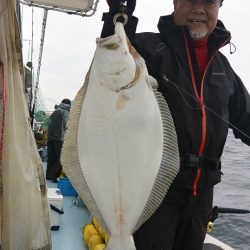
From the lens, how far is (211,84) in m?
2.53

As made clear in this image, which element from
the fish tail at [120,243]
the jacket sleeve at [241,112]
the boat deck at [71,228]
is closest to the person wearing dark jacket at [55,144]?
the boat deck at [71,228]

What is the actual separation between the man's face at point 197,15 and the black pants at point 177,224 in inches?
38.4

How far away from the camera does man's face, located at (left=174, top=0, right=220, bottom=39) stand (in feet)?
8.10

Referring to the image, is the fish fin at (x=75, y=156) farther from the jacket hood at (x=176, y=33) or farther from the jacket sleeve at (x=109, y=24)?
the jacket hood at (x=176, y=33)

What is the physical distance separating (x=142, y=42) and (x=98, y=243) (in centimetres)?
229

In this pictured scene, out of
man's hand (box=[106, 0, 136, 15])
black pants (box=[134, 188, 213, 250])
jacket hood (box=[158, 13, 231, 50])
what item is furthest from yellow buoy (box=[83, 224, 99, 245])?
man's hand (box=[106, 0, 136, 15])

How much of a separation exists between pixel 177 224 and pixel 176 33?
3.79 ft

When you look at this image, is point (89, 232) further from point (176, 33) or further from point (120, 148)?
point (120, 148)

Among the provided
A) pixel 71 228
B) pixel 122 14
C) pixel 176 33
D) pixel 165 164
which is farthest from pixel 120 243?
pixel 71 228

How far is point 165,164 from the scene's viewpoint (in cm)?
159

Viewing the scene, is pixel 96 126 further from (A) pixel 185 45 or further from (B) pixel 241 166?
(B) pixel 241 166

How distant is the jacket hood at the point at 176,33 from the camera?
257 centimetres

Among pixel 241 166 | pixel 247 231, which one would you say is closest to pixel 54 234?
pixel 247 231

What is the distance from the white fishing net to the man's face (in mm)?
1131
